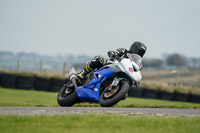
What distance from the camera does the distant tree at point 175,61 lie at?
161875mm

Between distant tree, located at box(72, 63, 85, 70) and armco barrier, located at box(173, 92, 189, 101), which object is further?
armco barrier, located at box(173, 92, 189, 101)

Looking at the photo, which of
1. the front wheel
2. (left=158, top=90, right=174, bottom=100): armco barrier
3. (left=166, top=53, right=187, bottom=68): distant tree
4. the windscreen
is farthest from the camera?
(left=166, top=53, right=187, bottom=68): distant tree

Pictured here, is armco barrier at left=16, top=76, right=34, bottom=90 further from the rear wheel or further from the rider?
the rider

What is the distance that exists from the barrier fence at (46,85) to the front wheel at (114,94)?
15918 mm

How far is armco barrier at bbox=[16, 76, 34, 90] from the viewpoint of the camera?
26.2 metres

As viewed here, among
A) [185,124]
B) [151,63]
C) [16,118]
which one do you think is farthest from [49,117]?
[151,63]

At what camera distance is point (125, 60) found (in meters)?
10.3

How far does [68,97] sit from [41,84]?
15.7m

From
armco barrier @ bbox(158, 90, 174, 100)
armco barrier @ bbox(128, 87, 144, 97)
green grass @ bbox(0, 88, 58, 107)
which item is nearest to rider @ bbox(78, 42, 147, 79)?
green grass @ bbox(0, 88, 58, 107)

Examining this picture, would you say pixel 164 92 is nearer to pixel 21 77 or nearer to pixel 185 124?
pixel 21 77

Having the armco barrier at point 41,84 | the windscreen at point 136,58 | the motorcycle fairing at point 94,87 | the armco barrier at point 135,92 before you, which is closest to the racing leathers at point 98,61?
the windscreen at point 136,58

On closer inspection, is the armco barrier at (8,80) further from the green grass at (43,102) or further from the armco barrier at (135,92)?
the armco barrier at (135,92)

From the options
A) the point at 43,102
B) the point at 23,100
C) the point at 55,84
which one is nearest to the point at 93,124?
the point at 43,102

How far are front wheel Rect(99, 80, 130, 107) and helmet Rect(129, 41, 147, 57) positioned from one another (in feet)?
3.49
